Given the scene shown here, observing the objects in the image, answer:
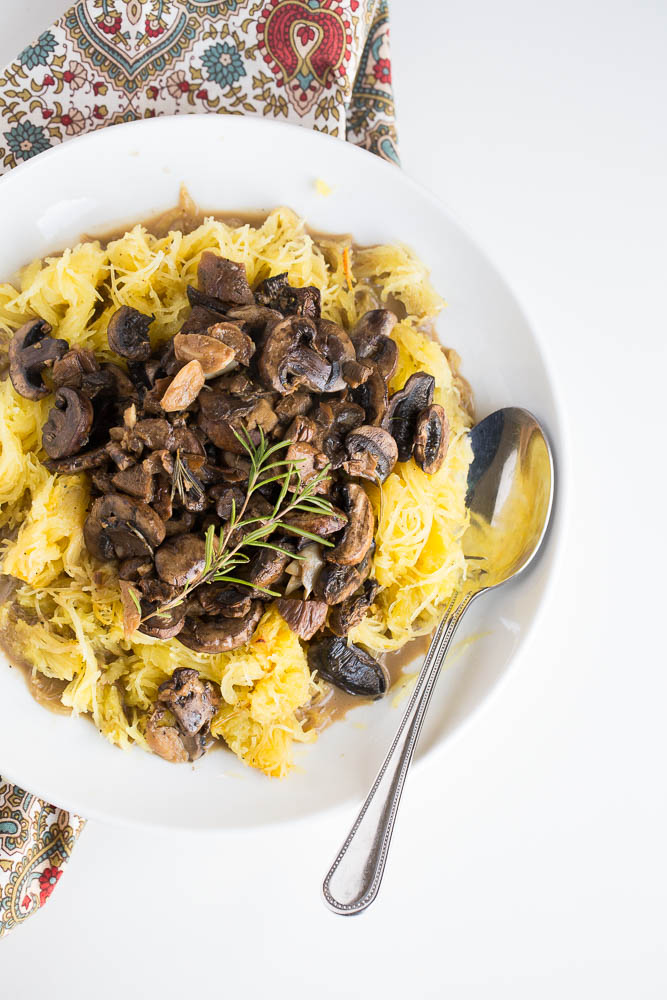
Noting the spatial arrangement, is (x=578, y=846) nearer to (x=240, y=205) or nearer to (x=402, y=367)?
(x=402, y=367)

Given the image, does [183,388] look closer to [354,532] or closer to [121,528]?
[121,528]

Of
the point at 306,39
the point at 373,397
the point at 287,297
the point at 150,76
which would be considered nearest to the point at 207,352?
the point at 287,297

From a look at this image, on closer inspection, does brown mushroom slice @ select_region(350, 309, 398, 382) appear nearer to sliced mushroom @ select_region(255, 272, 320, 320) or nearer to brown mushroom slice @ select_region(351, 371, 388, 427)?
brown mushroom slice @ select_region(351, 371, 388, 427)

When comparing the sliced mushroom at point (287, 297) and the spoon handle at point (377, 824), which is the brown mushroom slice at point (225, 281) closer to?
the sliced mushroom at point (287, 297)

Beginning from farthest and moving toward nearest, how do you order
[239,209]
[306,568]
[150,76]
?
[150,76] → [239,209] → [306,568]

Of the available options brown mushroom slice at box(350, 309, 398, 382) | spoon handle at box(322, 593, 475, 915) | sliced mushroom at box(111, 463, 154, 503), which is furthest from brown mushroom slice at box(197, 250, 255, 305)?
spoon handle at box(322, 593, 475, 915)
